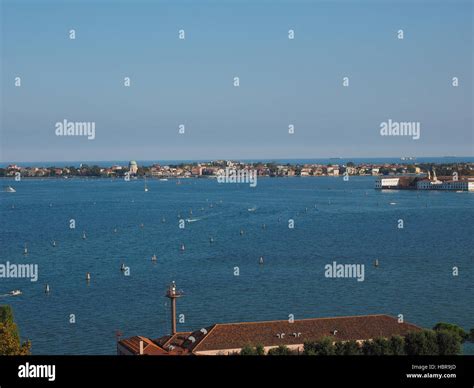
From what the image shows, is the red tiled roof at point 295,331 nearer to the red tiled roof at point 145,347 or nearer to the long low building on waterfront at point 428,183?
the red tiled roof at point 145,347

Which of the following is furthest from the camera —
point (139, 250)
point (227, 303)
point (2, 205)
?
point (2, 205)

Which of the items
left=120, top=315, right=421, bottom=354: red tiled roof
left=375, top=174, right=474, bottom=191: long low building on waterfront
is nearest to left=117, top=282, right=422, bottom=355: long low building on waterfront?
left=120, top=315, right=421, bottom=354: red tiled roof

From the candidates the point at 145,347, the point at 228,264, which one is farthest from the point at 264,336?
the point at 228,264

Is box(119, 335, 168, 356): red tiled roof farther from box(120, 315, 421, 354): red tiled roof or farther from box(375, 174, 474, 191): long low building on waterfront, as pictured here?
box(375, 174, 474, 191): long low building on waterfront

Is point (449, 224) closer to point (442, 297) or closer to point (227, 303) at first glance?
point (442, 297)

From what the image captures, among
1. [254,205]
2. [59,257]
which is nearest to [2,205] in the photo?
[254,205]
